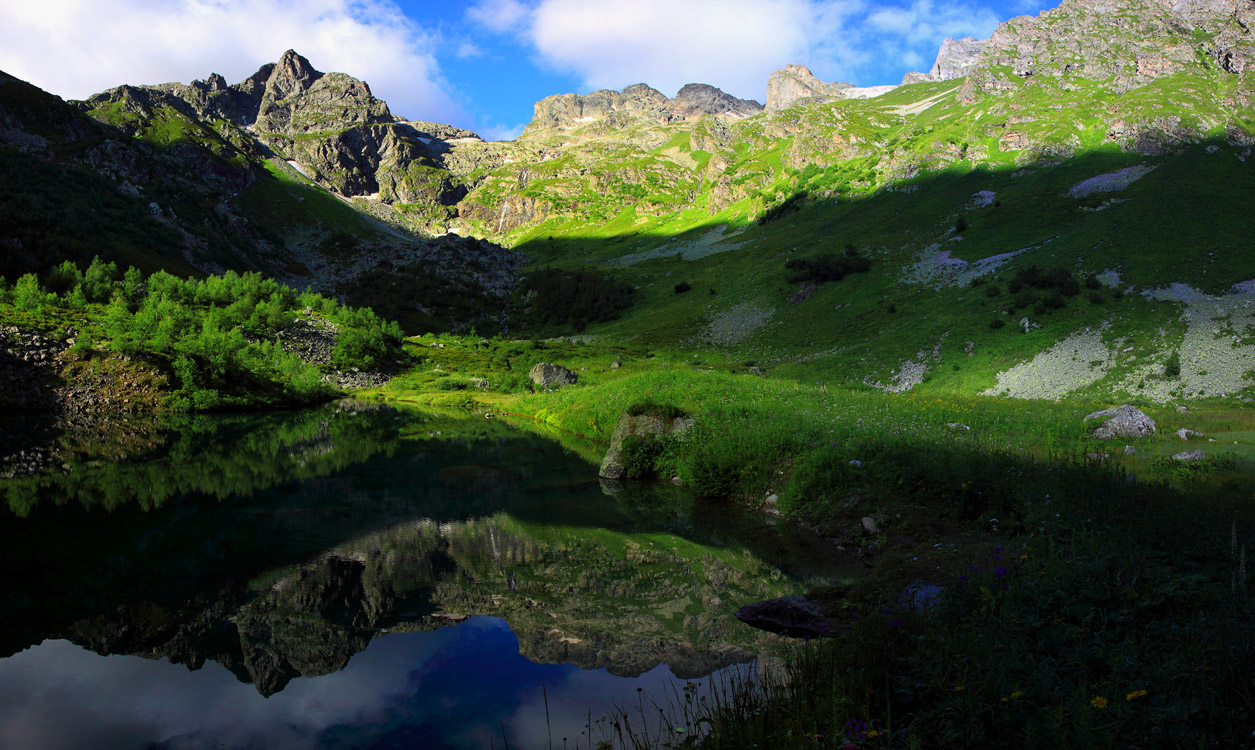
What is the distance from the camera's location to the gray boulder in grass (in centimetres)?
1863

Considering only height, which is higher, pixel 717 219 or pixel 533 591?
pixel 717 219

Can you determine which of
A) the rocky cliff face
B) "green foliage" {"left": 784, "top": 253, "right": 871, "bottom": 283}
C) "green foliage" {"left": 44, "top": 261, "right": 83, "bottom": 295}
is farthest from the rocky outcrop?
the rocky cliff face

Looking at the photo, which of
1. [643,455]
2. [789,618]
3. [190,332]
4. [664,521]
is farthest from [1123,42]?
[190,332]

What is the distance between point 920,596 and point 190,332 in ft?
173

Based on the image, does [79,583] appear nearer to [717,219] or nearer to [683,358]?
[683,358]

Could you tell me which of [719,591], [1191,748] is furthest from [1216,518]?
[719,591]

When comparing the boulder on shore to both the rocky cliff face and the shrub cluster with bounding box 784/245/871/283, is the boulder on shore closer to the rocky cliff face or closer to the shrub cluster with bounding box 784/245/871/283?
the shrub cluster with bounding box 784/245/871/283

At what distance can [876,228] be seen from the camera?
316 ft

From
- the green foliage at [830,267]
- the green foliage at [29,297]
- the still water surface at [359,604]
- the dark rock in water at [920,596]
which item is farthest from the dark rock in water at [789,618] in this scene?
the green foliage at [830,267]

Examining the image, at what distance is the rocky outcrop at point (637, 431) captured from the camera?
23234 millimetres

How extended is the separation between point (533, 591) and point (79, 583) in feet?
30.1

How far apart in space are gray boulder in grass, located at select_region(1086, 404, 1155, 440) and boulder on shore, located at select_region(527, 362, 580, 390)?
39.1 meters

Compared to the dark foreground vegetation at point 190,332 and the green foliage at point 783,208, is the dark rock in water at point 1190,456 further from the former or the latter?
the green foliage at point 783,208

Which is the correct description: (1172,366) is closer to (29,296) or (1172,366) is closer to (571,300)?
(29,296)
